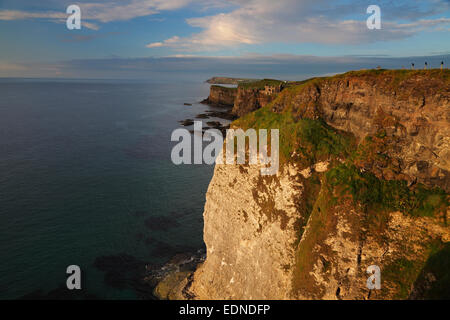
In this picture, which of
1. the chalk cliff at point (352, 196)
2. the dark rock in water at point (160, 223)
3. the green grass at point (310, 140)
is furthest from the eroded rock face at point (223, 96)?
the green grass at point (310, 140)

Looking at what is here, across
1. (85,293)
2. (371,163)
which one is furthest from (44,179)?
(371,163)

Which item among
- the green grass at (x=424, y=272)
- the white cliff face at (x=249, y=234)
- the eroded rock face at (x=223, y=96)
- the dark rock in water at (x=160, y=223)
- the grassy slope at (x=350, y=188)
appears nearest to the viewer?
the green grass at (x=424, y=272)

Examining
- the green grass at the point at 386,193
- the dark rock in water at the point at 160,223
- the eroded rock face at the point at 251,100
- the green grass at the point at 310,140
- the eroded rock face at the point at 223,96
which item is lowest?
the dark rock in water at the point at 160,223

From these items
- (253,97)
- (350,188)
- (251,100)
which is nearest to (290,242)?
(350,188)

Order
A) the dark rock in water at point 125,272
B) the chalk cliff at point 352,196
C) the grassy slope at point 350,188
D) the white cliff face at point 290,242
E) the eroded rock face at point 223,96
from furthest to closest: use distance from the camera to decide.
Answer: the eroded rock face at point 223,96, the dark rock in water at point 125,272, the white cliff face at point 290,242, the grassy slope at point 350,188, the chalk cliff at point 352,196

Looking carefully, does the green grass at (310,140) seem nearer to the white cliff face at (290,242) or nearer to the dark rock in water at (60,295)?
the white cliff face at (290,242)

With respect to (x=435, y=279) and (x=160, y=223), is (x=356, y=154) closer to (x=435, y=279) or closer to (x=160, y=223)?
(x=435, y=279)
